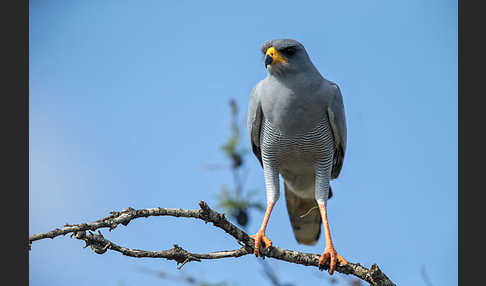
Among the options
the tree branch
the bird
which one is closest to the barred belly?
the bird

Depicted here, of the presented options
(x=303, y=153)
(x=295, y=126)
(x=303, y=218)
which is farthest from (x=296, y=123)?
(x=303, y=218)

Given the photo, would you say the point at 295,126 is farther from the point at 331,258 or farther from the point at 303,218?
the point at 303,218

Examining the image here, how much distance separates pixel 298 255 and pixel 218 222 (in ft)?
3.09

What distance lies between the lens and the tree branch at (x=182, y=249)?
3.78m

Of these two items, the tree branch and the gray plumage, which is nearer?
the tree branch

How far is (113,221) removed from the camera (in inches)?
150

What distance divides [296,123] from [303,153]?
0.38 meters

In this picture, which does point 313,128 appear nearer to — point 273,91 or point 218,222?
point 273,91

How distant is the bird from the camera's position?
16.4 ft

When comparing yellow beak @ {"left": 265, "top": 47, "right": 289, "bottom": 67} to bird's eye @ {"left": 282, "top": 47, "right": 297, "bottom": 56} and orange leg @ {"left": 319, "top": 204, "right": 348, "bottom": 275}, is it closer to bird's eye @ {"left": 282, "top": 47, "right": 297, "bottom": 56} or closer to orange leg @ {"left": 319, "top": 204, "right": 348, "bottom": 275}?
bird's eye @ {"left": 282, "top": 47, "right": 297, "bottom": 56}

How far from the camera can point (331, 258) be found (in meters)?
4.84

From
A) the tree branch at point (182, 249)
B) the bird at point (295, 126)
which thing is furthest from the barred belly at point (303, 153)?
the tree branch at point (182, 249)

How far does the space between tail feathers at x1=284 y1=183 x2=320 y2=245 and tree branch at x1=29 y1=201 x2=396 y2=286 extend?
1.43m

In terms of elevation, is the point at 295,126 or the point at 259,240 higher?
the point at 295,126
